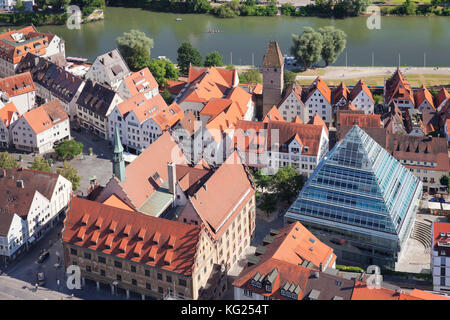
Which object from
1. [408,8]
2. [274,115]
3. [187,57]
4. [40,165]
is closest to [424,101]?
[274,115]

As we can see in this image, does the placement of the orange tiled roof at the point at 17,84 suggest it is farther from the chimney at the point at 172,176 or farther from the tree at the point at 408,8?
the tree at the point at 408,8

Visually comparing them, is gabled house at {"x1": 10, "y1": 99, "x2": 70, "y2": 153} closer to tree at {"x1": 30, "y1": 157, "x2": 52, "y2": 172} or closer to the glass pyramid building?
tree at {"x1": 30, "y1": 157, "x2": 52, "y2": 172}

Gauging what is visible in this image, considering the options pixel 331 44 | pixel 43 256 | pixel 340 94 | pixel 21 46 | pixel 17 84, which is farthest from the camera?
pixel 331 44

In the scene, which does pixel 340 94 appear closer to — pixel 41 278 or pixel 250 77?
pixel 250 77

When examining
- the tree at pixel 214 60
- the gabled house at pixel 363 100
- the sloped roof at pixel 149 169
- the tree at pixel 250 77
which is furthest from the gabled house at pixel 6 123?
the gabled house at pixel 363 100

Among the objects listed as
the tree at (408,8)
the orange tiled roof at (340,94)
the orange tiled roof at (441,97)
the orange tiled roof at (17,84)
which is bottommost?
the orange tiled roof at (441,97)

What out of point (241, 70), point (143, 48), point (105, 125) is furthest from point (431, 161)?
point (143, 48)

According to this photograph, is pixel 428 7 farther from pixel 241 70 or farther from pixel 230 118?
pixel 230 118
